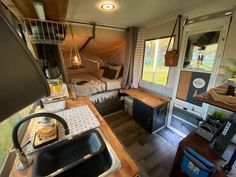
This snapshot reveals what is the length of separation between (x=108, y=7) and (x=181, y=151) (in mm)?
1779

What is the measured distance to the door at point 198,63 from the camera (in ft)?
4.29

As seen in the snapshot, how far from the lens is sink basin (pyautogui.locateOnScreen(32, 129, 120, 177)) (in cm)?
60

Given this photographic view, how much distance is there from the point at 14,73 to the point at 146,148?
192 centimetres

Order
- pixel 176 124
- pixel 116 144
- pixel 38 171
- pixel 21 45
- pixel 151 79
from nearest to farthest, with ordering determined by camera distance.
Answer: pixel 21 45 → pixel 38 171 → pixel 116 144 → pixel 176 124 → pixel 151 79

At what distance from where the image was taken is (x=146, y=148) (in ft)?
5.77

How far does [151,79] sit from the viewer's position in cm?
230

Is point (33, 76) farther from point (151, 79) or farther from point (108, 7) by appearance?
point (151, 79)

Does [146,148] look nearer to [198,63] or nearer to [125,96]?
[125,96]

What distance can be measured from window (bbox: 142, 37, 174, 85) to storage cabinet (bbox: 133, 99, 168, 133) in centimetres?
52

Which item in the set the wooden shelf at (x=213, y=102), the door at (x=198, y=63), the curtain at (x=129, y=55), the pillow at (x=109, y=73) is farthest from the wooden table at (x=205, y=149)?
the pillow at (x=109, y=73)

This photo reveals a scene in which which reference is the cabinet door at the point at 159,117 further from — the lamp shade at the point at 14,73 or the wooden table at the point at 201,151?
the lamp shade at the point at 14,73

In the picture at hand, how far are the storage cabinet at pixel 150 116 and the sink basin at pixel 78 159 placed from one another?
1.32m

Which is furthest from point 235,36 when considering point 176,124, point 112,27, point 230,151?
point 112,27

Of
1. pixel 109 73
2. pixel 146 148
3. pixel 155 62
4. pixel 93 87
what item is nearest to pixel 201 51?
pixel 155 62
